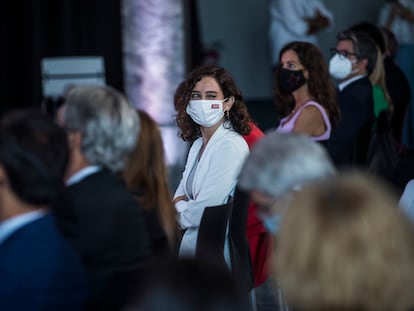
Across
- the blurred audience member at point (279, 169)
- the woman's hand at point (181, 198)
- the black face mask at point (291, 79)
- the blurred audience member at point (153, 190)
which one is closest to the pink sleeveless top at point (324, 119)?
the black face mask at point (291, 79)

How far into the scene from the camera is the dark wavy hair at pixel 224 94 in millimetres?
4465

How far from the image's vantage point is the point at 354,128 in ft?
17.1

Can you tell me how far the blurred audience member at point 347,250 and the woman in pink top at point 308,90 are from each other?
9.67ft

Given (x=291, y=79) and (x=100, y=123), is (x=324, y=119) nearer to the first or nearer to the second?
(x=291, y=79)

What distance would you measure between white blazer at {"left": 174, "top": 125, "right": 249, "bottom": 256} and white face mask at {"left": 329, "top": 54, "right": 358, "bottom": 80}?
1.33 metres

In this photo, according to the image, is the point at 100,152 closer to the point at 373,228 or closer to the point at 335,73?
the point at 373,228

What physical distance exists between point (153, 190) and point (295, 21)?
720 cm

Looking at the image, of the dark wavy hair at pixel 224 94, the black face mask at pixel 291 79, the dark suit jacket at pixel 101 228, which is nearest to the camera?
the dark suit jacket at pixel 101 228

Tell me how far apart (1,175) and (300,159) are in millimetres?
782

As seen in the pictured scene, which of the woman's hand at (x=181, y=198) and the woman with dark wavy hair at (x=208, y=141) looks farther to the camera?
the woman's hand at (x=181, y=198)

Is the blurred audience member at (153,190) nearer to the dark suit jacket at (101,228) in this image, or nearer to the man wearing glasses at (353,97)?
the dark suit jacket at (101,228)

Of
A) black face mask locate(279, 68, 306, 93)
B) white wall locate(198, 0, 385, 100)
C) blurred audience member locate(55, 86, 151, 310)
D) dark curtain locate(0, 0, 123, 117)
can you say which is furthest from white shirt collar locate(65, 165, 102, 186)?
white wall locate(198, 0, 385, 100)

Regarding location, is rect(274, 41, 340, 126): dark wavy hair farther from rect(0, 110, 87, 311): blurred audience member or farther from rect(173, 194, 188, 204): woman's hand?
rect(0, 110, 87, 311): blurred audience member

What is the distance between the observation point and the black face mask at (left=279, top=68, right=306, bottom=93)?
5.05 metres
